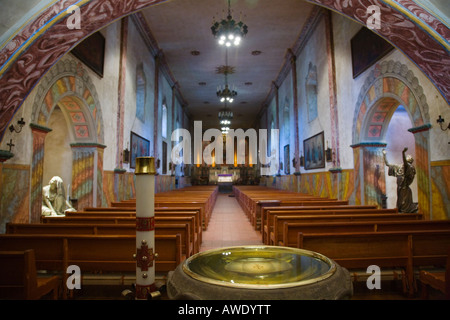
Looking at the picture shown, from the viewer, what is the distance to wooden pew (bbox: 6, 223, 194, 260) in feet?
12.5

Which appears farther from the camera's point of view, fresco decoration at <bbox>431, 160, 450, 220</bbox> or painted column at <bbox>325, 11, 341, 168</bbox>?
painted column at <bbox>325, 11, 341, 168</bbox>

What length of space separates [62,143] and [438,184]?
376 inches

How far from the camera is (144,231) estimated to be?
4.99 feet

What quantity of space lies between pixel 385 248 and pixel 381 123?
5.42m

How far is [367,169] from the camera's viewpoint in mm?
7879

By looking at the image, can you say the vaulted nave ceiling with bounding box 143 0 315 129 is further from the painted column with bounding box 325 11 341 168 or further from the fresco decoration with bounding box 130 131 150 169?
the fresco decoration with bounding box 130 131 150 169

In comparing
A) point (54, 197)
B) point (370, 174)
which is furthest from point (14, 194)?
point (370, 174)

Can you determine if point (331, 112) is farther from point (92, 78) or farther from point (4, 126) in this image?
point (4, 126)

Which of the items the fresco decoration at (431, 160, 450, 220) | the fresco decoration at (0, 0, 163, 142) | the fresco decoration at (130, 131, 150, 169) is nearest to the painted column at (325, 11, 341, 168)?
the fresco decoration at (431, 160, 450, 220)

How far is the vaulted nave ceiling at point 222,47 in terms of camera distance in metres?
9.98

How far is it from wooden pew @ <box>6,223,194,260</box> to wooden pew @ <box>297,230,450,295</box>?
1.50m

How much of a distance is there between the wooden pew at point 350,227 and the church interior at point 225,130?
23 millimetres

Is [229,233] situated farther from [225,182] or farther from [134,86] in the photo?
[225,182]

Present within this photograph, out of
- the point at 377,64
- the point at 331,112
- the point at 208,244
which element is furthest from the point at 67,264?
the point at 331,112
